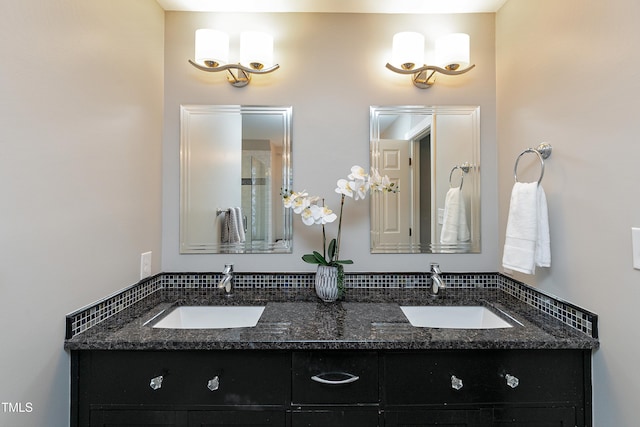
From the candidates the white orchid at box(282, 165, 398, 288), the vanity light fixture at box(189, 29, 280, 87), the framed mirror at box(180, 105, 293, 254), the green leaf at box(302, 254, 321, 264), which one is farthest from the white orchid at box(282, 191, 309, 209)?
the vanity light fixture at box(189, 29, 280, 87)

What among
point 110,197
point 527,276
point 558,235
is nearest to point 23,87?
point 110,197

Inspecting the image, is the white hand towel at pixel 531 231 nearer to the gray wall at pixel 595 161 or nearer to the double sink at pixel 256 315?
the gray wall at pixel 595 161

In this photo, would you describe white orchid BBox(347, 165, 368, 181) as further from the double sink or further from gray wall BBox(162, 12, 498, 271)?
the double sink

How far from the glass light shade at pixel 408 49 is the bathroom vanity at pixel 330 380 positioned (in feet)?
4.11

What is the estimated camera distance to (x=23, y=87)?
0.88m

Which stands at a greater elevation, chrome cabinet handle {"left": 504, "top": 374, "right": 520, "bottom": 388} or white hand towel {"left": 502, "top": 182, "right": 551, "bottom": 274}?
white hand towel {"left": 502, "top": 182, "right": 551, "bottom": 274}

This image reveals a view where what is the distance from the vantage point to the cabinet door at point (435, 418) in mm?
1040

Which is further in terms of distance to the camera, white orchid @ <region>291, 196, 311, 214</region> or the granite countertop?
white orchid @ <region>291, 196, 311, 214</region>

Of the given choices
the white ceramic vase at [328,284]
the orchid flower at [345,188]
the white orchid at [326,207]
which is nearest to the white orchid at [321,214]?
the white orchid at [326,207]

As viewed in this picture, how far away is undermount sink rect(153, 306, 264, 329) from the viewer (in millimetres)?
1438

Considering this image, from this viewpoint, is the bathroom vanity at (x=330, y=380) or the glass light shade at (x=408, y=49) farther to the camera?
the glass light shade at (x=408, y=49)

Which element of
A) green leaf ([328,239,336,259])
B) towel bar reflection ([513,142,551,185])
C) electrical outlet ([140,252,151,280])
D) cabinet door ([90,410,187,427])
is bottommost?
cabinet door ([90,410,187,427])

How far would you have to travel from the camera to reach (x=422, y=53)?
1.56 metres

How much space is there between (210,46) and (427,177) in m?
1.23
